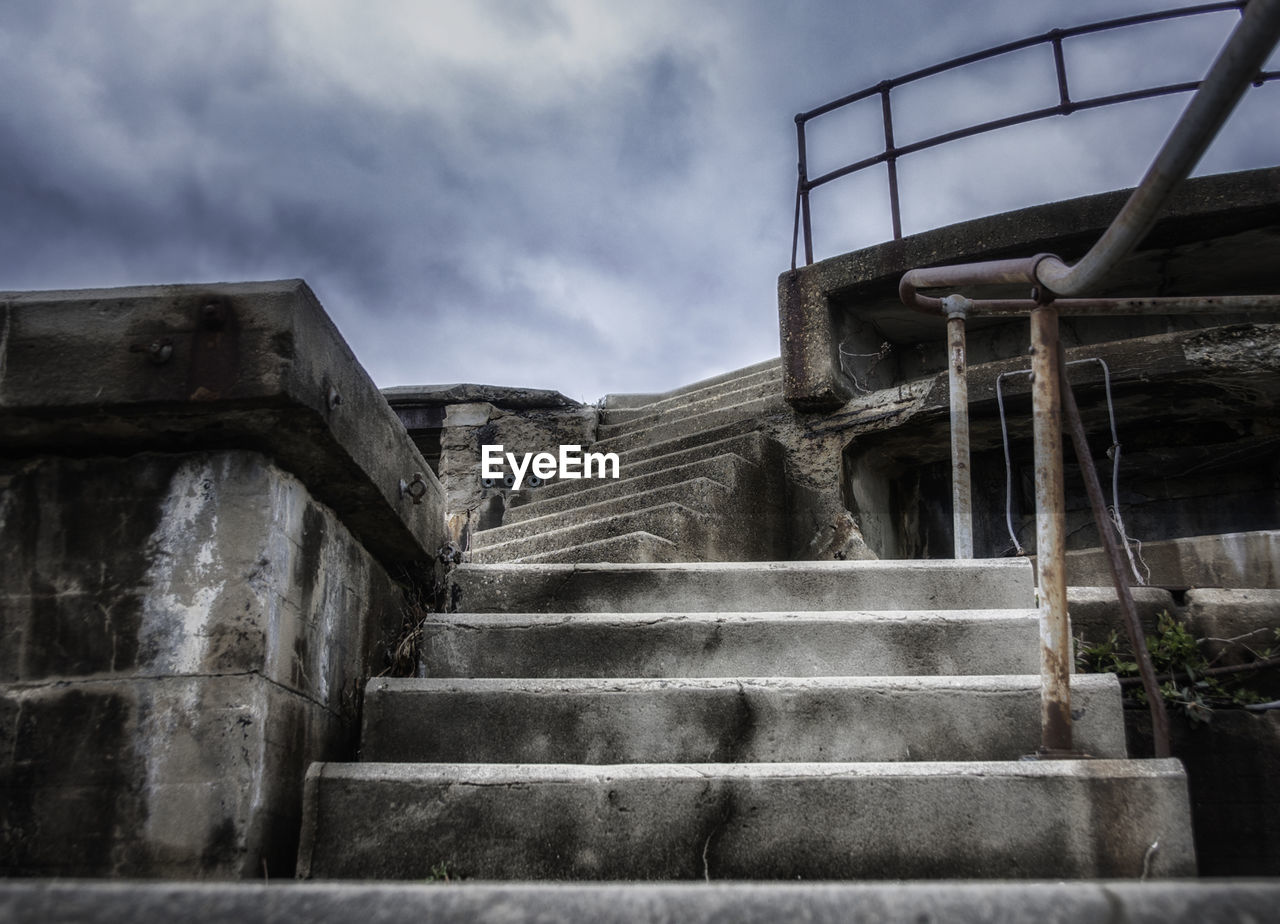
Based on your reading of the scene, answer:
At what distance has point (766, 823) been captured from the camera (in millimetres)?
2016

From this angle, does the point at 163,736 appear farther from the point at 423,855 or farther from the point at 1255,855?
the point at 1255,855

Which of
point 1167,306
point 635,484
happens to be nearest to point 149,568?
point 1167,306

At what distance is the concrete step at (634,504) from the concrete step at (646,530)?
2.6 inches

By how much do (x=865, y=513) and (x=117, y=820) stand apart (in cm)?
440

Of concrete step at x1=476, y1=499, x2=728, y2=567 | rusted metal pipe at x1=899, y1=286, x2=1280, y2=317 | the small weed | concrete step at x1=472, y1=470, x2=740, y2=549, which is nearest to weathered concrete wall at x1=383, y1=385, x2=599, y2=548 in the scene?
concrete step at x1=472, y1=470, x2=740, y2=549

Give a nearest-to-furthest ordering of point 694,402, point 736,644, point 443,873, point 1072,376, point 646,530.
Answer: point 443,873 < point 736,644 < point 646,530 < point 1072,376 < point 694,402

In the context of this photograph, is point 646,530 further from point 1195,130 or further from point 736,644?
point 1195,130

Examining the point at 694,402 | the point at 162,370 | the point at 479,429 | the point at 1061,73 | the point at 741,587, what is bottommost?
the point at 741,587

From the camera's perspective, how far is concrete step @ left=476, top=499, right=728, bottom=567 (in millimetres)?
4301

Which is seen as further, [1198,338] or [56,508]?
[1198,338]

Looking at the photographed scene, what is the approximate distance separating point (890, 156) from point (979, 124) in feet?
1.57

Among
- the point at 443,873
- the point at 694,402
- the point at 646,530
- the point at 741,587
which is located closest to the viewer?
the point at 443,873

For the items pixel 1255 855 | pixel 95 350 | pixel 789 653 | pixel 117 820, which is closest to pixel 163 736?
pixel 117 820

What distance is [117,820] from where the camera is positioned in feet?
6.16
